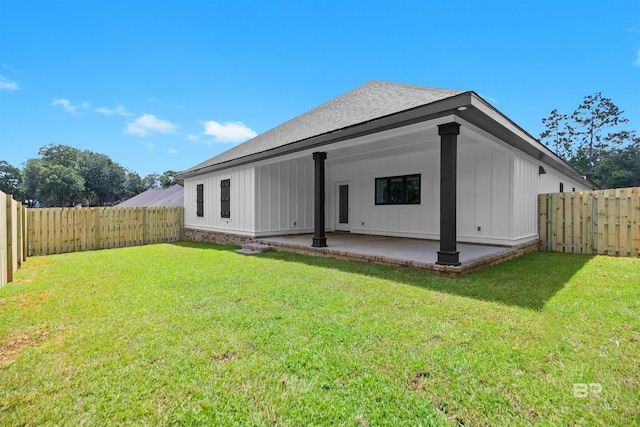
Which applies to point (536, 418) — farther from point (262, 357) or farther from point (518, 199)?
point (518, 199)

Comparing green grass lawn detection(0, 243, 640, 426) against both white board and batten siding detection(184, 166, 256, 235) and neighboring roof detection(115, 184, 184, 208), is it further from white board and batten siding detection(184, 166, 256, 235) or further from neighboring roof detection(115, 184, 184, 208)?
neighboring roof detection(115, 184, 184, 208)

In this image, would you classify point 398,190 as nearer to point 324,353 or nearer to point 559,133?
point 324,353

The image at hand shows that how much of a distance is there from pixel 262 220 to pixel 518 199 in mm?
7050

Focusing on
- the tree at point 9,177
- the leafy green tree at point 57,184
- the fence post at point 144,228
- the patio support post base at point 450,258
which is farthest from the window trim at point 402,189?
the tree at point 9,177

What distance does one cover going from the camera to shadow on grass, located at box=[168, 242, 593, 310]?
3752 millimetres

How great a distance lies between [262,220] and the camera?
911cm

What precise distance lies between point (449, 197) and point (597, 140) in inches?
1621

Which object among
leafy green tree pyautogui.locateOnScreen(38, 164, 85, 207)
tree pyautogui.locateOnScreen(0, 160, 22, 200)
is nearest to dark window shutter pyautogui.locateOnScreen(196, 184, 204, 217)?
leafy green tree pyautogui.locateOnScreen(38, 164, 85, 207)

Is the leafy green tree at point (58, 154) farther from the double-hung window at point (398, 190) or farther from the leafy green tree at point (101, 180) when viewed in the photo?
the double-hung window at point (398, 190)

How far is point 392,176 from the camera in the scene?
362 inches

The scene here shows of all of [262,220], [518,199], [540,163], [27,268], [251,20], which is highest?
[251,20]

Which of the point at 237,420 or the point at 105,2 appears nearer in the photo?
the point at 237,420

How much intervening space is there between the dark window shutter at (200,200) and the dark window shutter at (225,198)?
5.47 feet

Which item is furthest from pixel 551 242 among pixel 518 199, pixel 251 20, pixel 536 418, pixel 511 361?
pixel 251 20
